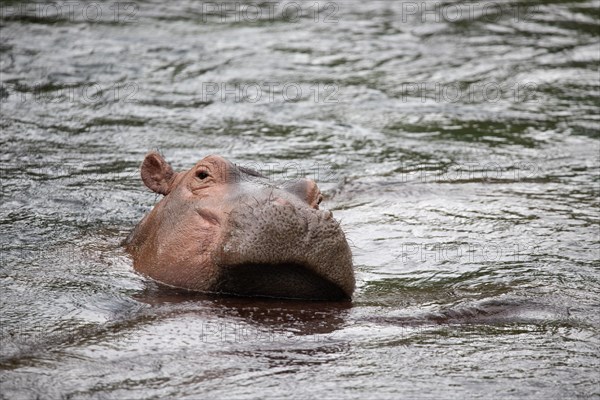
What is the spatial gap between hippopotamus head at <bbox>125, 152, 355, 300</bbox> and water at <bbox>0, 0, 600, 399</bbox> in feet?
0.45

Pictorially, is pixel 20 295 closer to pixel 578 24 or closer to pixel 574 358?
pixel 574 358

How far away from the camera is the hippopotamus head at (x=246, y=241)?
5.55 metres

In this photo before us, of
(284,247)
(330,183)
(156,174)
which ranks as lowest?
(330,183)

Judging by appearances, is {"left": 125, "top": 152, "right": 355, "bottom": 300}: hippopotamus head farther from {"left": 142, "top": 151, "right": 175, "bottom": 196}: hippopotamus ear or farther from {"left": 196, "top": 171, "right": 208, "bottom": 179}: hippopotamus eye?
{"left": 142, "top": 151, "right": 175, "bottom": 196}: hippopotamus ear

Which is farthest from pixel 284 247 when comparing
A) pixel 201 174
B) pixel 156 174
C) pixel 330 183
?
pixel 330 183

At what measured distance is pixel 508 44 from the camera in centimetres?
1376

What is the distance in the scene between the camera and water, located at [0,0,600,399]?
504 cm

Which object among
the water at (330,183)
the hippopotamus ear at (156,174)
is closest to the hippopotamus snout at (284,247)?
the water at (330,183)

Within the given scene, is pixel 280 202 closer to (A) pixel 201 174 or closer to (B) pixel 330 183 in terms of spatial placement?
(A) pixel 201 174

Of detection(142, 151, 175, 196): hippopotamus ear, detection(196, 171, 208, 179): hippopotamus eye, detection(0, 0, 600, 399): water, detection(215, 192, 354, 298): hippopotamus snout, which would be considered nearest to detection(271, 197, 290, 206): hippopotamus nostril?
detection(215, 192, 354, 298): hippopotamus snout

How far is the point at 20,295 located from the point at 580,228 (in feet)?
12.4

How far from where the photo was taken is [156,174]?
6812 mm

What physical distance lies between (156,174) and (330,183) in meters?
2.59

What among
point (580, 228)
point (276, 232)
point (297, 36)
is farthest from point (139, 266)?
point (297, 36)
